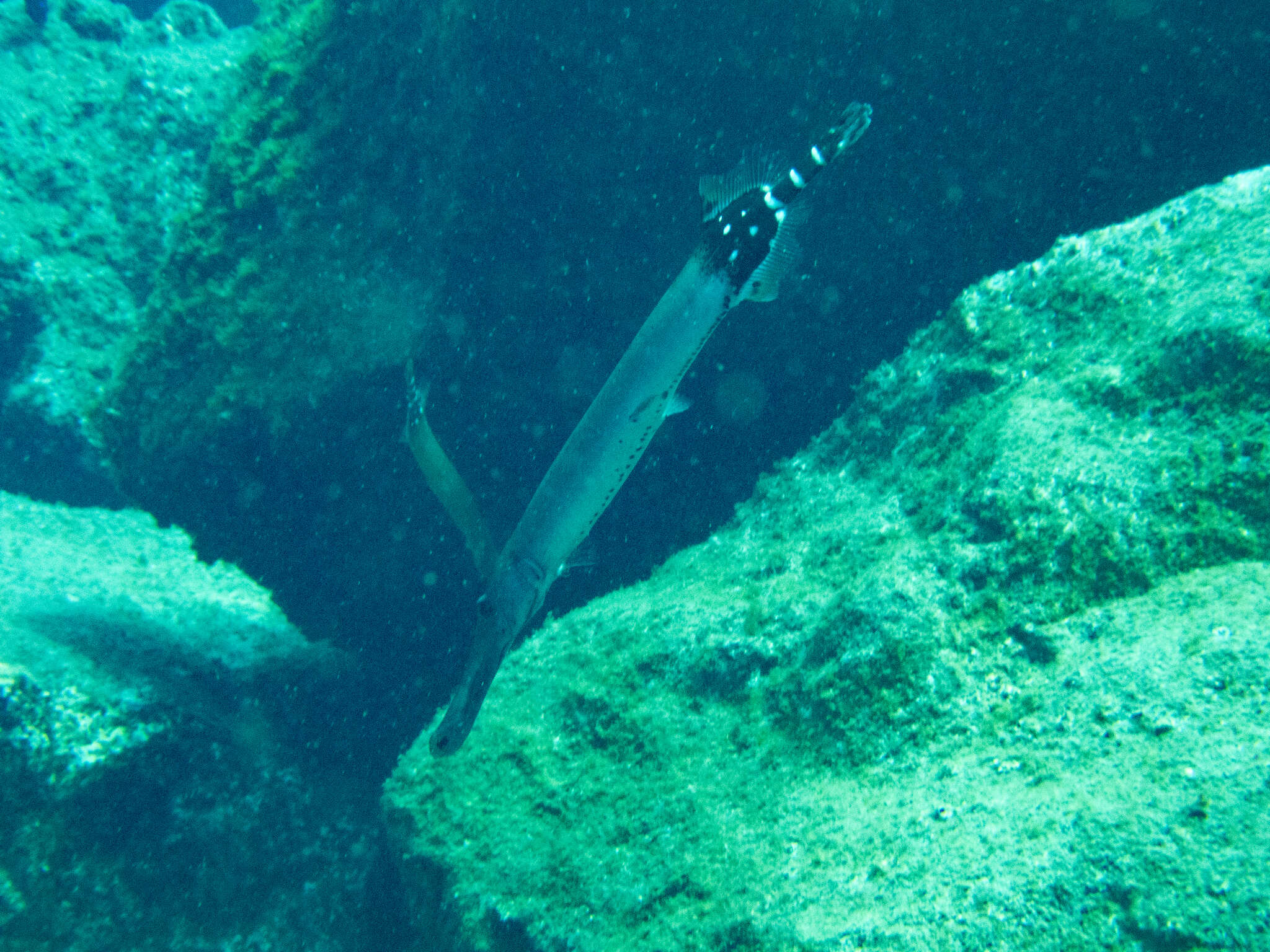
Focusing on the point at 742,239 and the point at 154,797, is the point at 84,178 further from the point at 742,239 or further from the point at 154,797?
the point at 742,239

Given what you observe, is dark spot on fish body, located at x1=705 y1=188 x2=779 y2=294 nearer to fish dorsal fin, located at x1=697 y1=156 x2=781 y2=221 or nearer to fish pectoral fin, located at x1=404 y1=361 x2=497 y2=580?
fish dorsal fin, located at x1=697 y1=156 x2=781 y2=221

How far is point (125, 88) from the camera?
8.96 metres

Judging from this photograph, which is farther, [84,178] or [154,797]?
[84,178]

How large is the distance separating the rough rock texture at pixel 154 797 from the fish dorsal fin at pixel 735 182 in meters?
4.73

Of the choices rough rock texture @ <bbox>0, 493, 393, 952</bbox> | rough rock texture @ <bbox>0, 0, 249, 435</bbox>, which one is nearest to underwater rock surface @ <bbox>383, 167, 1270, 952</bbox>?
rough rock texture @ <bbox>0, 493, 393, 952</bbox>

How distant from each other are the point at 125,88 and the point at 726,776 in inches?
455

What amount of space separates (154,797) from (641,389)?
4.22 meters

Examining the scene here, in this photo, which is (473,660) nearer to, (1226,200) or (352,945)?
(352,945)

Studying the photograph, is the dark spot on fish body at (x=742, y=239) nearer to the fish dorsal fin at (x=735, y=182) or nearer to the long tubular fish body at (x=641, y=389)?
the long tubular fish body at (x=641, y=389)

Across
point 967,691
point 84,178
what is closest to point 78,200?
point 84,178

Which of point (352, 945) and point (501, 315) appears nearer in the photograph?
point (352, 945)

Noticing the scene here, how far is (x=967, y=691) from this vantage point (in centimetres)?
243

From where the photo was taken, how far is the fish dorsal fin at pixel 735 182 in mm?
2902

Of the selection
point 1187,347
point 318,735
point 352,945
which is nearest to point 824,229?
point 1187,347
